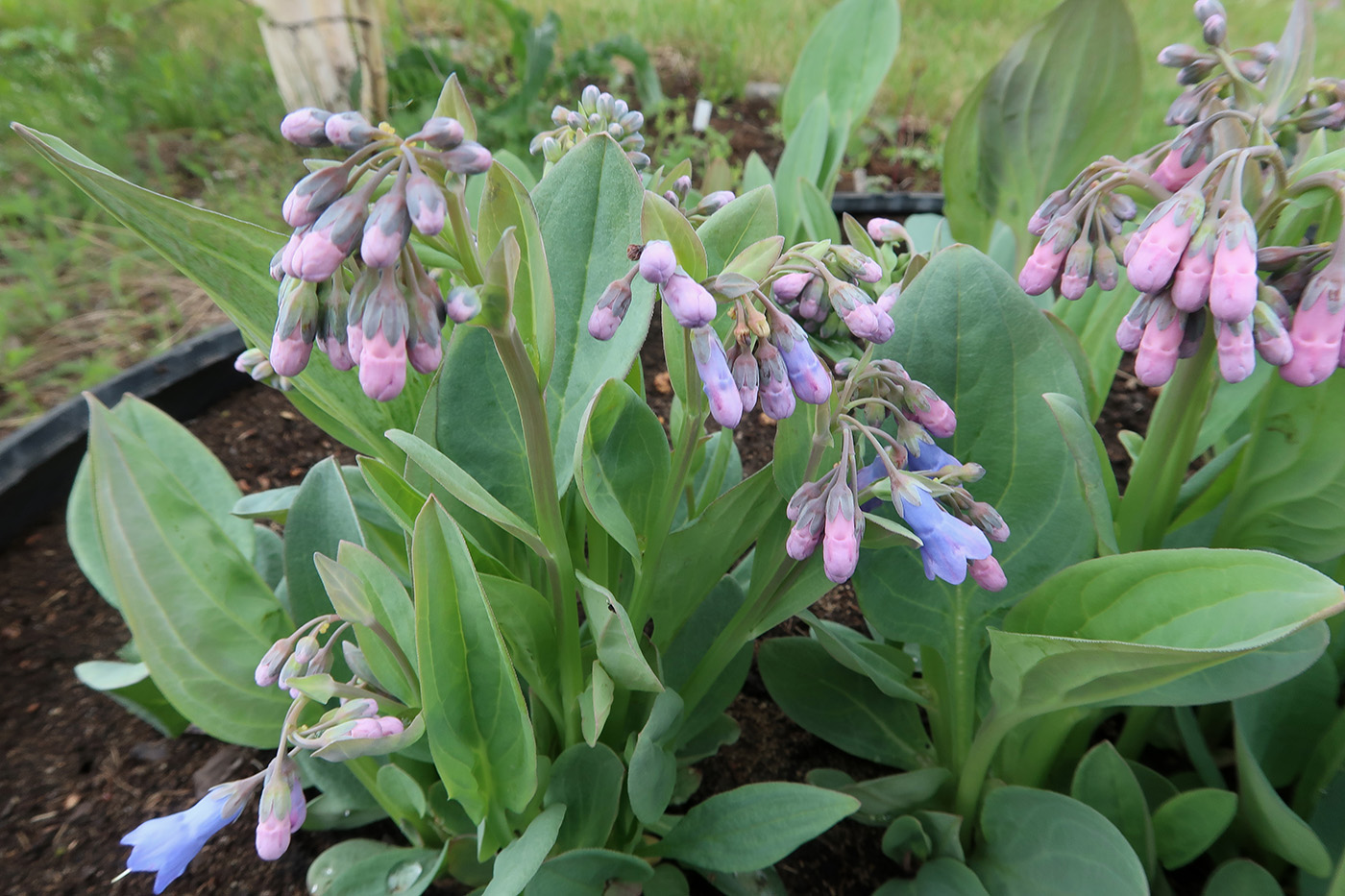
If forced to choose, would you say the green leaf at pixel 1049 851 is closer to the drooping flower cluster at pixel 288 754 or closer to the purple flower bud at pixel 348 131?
the drooping flower cluster at pixel 288 754

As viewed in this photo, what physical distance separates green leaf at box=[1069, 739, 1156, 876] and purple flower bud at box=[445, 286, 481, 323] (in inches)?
35.6

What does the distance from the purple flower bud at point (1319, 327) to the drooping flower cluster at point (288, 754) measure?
92 centimetres

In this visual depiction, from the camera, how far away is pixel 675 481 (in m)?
0.96

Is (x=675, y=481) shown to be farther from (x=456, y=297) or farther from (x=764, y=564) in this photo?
(x=456, y=297)

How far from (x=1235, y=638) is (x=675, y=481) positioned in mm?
553

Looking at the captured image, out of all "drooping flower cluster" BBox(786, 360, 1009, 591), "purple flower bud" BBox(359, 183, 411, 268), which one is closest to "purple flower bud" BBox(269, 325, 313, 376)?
"purple flower bud" BBox(359, 183, 411, 268)

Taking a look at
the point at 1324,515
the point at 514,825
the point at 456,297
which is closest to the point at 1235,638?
the point at 1324,515

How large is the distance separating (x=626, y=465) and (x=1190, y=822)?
0.83 metres

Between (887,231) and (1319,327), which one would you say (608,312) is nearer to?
(887,231)

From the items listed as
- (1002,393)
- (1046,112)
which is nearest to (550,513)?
(1002,393)

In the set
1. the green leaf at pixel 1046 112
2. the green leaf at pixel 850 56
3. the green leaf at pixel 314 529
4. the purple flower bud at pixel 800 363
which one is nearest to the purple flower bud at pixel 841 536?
the purple flower bud at pixel 800 363

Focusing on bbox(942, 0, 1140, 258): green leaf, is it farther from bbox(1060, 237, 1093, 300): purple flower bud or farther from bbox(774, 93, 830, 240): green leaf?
bbox(1060, 237, 1093, 300): purple flower bud

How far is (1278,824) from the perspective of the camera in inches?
38.7

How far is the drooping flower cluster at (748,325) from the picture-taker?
0.70 meters
